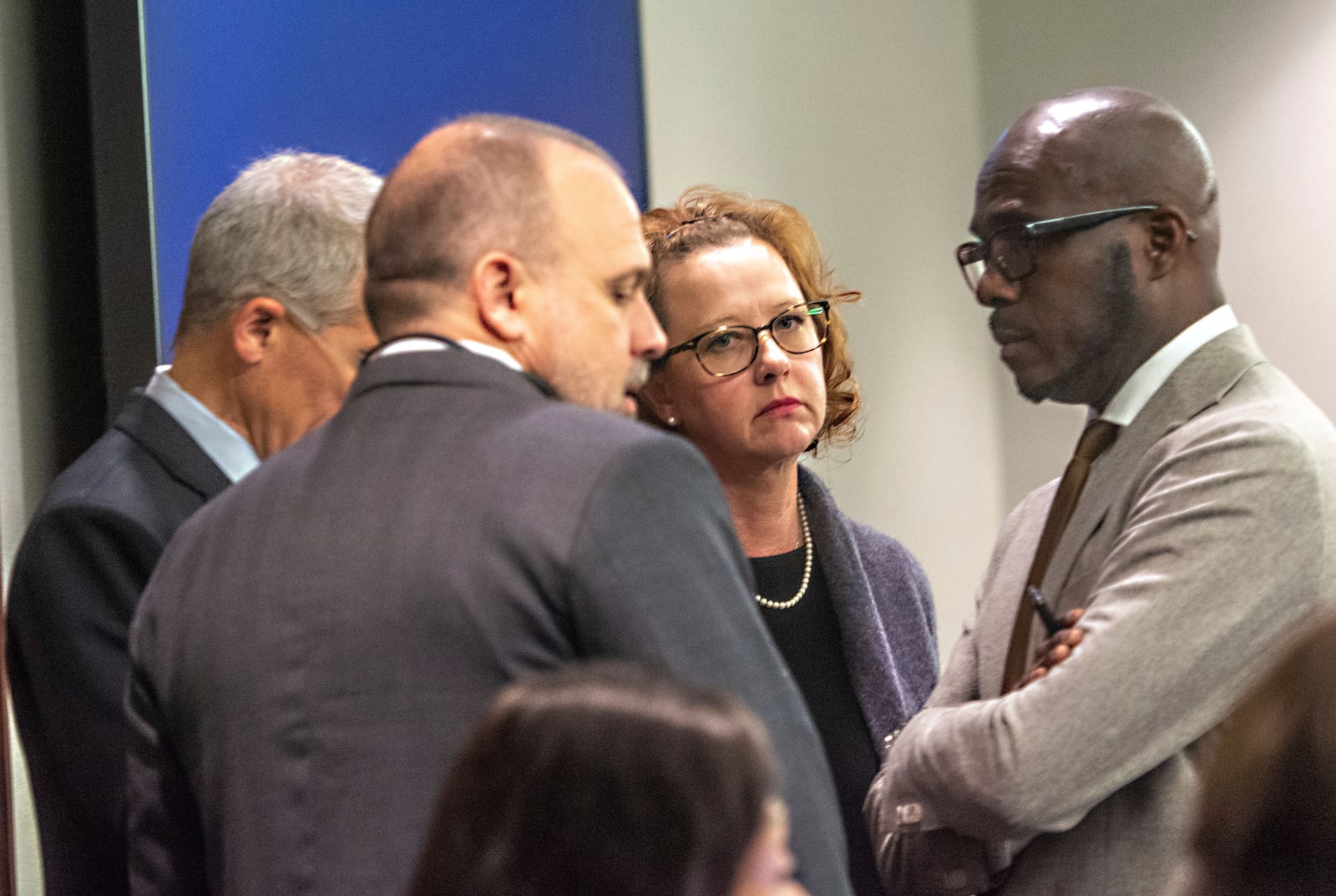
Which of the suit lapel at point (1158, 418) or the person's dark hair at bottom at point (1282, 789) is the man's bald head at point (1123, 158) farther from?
the person's dark hair at bottom at point (1282, 789)

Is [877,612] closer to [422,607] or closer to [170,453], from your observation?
[170,453]

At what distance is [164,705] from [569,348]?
1.65 ft

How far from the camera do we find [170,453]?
5.86ft

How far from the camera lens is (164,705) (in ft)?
4.46

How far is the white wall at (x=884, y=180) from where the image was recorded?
11.8 ft

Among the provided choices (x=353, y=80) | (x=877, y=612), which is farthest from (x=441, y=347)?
(x=353, y=80)

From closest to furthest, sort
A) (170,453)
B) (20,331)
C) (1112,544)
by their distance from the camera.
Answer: (1112,544)
(170,453)
(20,331)

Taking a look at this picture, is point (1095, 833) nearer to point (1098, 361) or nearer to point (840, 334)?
point (1098, 361)

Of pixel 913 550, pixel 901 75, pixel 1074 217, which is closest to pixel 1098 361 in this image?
pixel 1074 217

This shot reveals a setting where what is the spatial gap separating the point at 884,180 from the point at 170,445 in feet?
8.98

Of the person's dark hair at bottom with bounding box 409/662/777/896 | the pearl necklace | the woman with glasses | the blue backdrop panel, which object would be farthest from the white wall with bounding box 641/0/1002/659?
the person's dark hair at bottom with bounding box 409/662/777/896

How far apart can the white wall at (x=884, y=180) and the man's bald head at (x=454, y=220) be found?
202 centimetres

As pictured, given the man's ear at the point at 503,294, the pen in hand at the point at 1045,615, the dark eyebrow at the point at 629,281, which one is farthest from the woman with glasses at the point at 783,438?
the man's ear at the point at 503,294

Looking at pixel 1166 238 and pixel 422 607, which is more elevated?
pixel 1166 238
